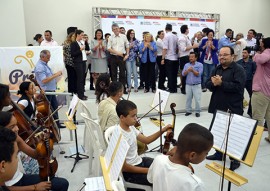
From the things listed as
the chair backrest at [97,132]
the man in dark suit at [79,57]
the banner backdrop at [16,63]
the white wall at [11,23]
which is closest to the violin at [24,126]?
the chair backrest at [97,132]

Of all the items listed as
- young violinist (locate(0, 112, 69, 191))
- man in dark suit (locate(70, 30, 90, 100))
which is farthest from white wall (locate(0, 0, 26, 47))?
young violinist (locate(0, 112, 69, 191))

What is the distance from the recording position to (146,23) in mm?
8867

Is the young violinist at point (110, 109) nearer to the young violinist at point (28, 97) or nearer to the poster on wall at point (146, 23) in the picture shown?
the young violinist at point (28, 97)

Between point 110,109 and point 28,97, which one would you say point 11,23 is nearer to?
point 28,97

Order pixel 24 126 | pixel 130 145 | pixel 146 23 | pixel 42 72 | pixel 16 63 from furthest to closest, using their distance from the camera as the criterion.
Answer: pixel 146 23
pixel 16 63
pixel 42 72
pixel 24 126
pixel 130 145

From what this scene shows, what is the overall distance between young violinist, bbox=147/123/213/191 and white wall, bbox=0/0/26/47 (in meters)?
5.64

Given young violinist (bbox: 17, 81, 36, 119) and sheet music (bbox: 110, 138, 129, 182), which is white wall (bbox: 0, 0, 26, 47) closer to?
young violinist (bbox: 17, 81, 36, 119)

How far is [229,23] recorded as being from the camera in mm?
10523

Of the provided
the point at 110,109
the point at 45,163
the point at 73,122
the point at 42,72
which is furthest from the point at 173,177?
the point at 42,72

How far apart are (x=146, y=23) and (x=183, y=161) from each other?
26.5ft

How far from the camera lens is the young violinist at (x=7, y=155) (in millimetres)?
1264

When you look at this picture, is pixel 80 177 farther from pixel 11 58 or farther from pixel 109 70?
pixel 109 70

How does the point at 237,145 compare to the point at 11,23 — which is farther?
the point at 11,23

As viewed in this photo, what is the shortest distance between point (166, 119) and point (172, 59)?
4.55 ft
